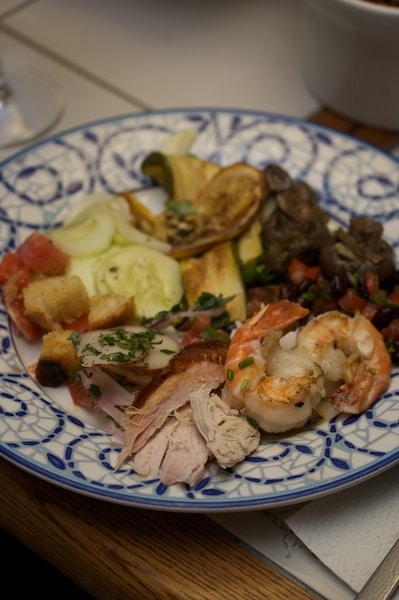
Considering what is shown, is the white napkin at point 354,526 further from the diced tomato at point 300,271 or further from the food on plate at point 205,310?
the diced tomato at point 300,271

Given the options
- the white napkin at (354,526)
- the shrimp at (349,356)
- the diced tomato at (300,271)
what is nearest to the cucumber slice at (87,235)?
the diced tomato at (300,271)

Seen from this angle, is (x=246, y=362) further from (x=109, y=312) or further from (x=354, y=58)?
(x=354, y=58)

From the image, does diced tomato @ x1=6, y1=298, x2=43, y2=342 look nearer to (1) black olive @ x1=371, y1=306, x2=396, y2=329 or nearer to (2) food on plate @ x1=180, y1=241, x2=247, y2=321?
(2) food on plate @ x1=180, y1=241, x2=247, y2=321

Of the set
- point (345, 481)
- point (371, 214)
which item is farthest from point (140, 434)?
point (371, 214)

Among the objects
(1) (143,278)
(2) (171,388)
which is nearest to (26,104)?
(1) (143,278)

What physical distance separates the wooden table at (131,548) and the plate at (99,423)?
10 cm

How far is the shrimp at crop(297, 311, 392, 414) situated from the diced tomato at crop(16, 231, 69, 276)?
56 centimetres

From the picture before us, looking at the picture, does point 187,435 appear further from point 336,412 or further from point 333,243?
point 333,243

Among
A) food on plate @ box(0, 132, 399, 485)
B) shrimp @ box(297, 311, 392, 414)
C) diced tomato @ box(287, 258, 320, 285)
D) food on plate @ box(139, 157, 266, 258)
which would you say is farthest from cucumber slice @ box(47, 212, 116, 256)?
shrimp @ box(297, 311, 392, 414)

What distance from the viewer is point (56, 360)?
152 centimetres

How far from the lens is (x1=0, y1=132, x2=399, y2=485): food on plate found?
138 centimetres

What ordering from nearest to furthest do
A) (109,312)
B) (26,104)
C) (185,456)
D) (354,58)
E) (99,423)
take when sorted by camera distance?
(185,456) → (99,423) → (109,312) → (354,58) → (26,104)

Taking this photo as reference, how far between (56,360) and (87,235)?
0.39m

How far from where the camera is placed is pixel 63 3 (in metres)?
2.80
